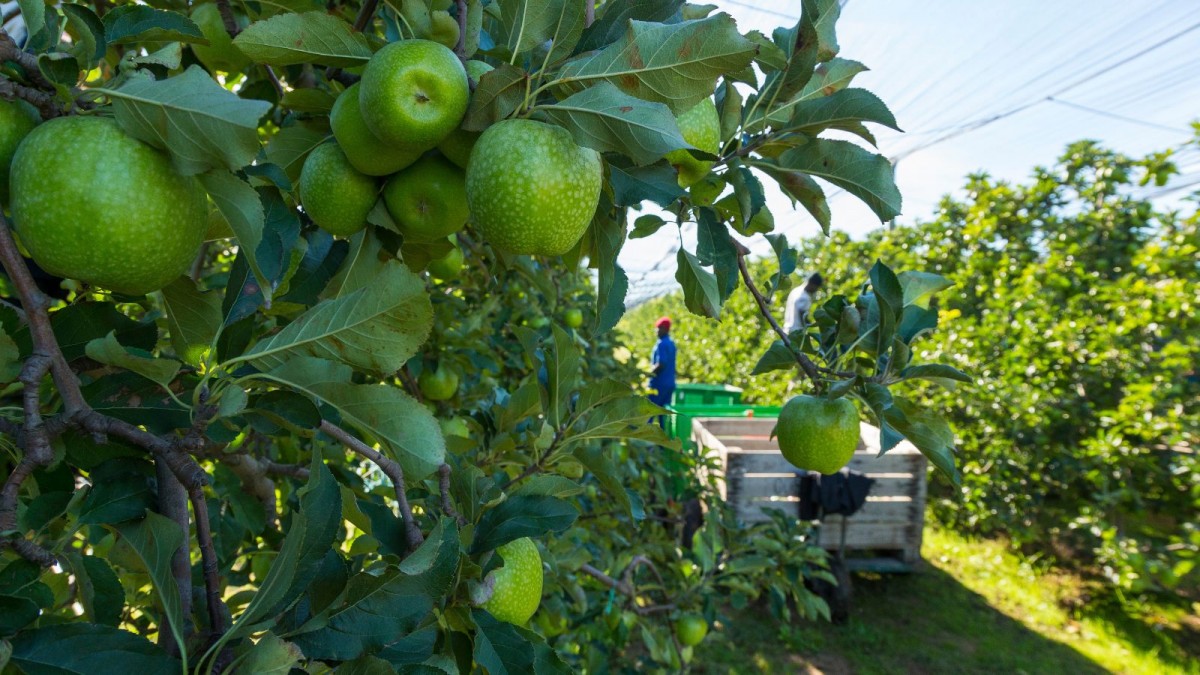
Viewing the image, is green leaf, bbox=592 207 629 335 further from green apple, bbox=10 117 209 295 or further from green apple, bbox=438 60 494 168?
green apple, bbox=10 117 209 295

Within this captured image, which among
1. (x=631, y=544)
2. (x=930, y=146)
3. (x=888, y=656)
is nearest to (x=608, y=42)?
(x=631, y=544)

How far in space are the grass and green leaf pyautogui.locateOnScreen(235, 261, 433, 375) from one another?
308 cm

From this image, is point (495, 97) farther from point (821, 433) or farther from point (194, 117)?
point (821, 433)

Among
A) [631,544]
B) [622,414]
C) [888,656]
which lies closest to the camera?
[622,414]

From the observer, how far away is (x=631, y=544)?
271 centimetres

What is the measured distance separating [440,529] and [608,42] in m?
0.53

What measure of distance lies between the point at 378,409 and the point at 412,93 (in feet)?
0.98

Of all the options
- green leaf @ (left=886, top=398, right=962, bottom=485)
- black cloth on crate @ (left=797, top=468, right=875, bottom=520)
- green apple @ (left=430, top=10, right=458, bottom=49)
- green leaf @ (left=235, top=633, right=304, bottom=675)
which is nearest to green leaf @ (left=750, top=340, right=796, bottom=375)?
green leaf @ (left=886, top=398, right=962, bottom=485)

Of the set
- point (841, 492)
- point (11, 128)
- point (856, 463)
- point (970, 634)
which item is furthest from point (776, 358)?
point (970, 634)

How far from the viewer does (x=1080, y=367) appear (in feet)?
14.8

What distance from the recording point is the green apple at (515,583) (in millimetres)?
840

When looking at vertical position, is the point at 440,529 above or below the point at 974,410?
above

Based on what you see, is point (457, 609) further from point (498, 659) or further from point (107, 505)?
point (107, 505)

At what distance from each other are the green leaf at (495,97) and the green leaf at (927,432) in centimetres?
81
